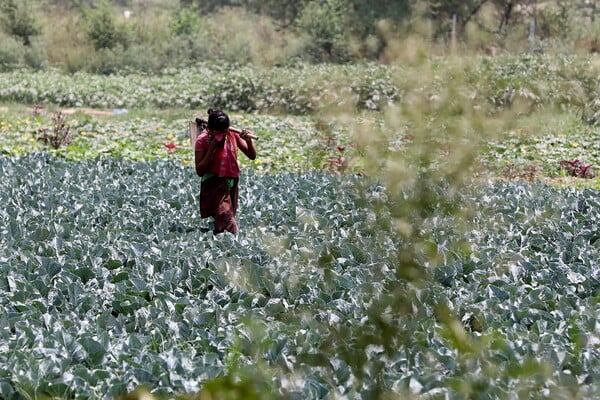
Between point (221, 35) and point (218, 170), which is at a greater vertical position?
point (218, 170)

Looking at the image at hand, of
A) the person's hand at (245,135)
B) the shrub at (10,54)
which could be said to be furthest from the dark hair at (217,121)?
the shrub at (10,54)

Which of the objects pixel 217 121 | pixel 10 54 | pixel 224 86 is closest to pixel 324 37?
pixel 224 86

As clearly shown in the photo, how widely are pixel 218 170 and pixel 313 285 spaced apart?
1.76 m

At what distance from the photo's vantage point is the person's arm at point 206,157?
5.77 m

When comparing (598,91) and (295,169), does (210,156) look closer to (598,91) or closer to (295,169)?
(295,169)

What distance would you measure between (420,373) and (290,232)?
106 inches

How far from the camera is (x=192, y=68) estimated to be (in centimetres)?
2602

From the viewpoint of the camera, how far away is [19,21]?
2964 centimetres

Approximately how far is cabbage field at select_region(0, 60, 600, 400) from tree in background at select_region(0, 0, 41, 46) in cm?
2377

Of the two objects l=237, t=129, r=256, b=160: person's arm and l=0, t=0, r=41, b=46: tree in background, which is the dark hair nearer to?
l=237, t=129, r=256, b=160: person's arm

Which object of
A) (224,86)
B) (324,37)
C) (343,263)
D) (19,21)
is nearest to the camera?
(343,263)

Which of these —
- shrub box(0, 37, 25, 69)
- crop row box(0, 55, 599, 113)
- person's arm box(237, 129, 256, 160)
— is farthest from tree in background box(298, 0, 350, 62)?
person's arm box(237, 129, 256, 160)

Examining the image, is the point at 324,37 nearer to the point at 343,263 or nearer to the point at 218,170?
the point at 218,170

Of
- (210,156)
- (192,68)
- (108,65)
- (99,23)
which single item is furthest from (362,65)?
(210,156)
